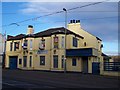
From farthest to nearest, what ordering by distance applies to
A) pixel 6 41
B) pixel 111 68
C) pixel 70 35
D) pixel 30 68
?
pixel 6 41, pixel 30 68, pixel 70 35, pixel 111 68

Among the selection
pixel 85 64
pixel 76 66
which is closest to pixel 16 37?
pixel 76 66

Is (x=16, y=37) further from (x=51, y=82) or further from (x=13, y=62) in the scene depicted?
(x=51, y=82)

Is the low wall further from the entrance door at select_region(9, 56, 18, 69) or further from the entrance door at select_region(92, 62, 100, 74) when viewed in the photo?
the entrance door at select_region(9, 56, 18, 69)

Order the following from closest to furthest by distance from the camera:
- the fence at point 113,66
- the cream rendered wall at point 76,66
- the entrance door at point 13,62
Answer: the fence at point 113,66
the cream rendered wall at point 76,66
the entrance door at point 13,62

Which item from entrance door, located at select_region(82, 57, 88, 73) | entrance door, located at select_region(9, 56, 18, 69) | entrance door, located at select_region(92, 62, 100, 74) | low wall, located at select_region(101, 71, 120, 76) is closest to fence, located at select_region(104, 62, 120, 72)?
low wall, located at select_region(101, 71, 120, 76)

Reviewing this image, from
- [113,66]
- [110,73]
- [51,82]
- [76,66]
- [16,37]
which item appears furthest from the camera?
[16,37]

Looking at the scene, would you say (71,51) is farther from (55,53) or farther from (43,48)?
(43,48)

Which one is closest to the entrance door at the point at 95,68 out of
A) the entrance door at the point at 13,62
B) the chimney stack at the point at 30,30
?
the chimney stack at the point at 30,30

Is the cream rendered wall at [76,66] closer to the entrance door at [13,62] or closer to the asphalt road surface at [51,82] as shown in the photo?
the entrance door at [13,62]

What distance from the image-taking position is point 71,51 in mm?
48656

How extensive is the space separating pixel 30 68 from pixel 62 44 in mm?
8922

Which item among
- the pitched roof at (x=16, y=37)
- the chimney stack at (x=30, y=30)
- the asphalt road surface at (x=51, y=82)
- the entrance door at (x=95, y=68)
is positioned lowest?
the asphalt road surface at (x=51, y=82)

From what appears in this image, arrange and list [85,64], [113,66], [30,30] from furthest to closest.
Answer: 1. [30,30]
2. [85,64]
3. [113,66]

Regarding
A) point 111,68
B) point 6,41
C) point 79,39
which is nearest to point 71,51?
point 79,39
